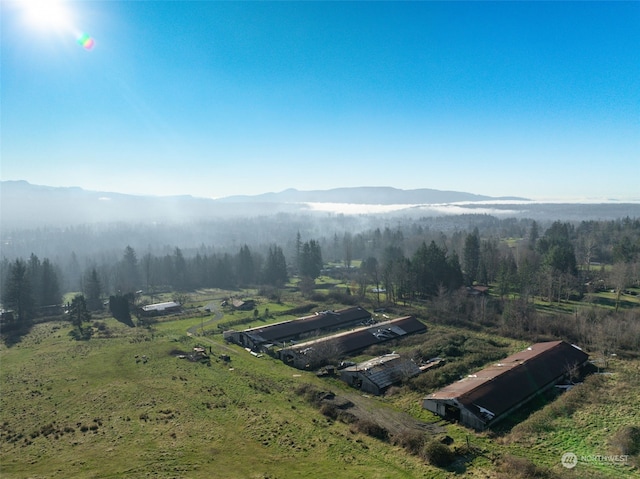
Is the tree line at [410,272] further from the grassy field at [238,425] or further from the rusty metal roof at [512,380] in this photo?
the grassy field at [238,425]

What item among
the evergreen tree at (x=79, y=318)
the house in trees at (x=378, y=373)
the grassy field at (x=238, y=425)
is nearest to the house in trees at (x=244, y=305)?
the evergreen tree at (x=79, y=318)

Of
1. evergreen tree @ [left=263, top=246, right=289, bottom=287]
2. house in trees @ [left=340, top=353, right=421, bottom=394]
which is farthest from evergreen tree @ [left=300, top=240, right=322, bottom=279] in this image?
house in trees @ [left=340, top=353, right=421, bottom=394]

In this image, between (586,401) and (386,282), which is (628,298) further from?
(586,401)

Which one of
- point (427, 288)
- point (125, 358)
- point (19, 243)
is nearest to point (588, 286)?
point (427, 288)

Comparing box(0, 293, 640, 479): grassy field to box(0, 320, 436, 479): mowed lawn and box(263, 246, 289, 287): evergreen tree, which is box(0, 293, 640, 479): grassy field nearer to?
box(0, 320, 436, 479): mowed lawn

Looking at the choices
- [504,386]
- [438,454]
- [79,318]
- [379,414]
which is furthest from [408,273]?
[79,318]

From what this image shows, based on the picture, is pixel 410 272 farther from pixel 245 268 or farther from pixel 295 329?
pixel 245 268
